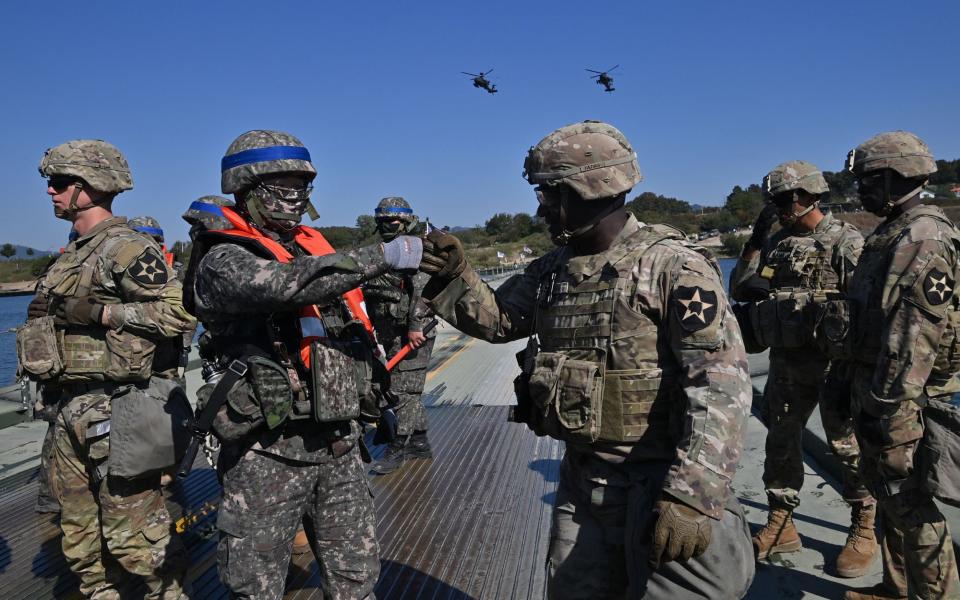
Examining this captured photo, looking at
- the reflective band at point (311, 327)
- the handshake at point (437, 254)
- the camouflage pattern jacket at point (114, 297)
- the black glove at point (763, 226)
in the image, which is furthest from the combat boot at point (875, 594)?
the camouflage pattern jacket at point (114, 297)

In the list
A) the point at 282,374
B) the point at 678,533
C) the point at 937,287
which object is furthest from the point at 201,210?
the point at 937,287

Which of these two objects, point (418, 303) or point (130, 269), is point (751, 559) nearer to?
point (130, 269)

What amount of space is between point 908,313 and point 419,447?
4.18 meters

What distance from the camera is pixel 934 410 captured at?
119 inches

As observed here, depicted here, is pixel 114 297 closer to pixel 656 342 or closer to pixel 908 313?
pixel 656 342

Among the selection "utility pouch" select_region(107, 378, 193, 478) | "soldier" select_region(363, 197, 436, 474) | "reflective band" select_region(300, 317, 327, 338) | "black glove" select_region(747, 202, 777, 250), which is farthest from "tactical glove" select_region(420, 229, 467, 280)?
"black glove" select_region(747, 202, 777, 250)

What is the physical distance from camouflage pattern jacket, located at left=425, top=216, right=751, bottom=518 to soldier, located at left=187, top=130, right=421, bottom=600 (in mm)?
486

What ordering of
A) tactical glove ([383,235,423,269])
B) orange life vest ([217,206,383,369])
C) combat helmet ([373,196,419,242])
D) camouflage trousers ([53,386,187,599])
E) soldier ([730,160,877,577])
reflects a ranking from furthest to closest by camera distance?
combat helmet ([373,196,419,242]) → soldier ([730,160,877,577]) → camouflage trousers ([53,386,187,599]) → orange life vest ([217,206,383,369]) → tactical glove ([383,235,423,269])

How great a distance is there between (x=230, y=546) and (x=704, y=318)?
2.02 m

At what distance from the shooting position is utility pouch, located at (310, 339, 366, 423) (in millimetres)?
2578

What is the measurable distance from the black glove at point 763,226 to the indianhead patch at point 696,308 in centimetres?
281

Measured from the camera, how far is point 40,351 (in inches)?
133

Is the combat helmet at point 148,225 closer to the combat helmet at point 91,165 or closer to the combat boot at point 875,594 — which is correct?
the combat helmet at point 91,165

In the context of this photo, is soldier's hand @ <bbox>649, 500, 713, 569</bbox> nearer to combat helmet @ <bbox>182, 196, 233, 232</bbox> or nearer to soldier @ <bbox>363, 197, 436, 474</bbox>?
soldier @ <bbox>363, 197, 436, 474</bbox>
